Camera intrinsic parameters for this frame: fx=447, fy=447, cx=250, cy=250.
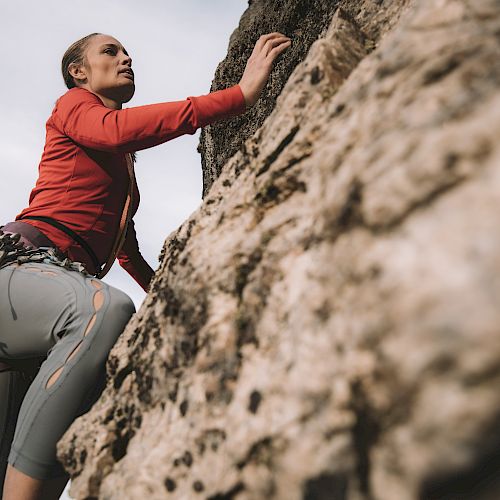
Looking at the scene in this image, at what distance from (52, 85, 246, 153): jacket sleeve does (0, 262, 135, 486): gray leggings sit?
844 mm

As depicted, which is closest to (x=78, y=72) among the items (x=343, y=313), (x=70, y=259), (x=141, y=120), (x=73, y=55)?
(x=73, y=55)

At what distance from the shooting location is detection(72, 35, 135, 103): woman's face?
3566 millimetres

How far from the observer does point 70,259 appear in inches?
113

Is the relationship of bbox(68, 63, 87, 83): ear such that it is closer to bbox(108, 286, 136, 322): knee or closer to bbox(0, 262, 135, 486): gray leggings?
bbox(0, 262, 135, 486): gray leggings

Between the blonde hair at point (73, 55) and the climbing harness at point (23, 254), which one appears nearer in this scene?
the climbing harness at point (23, 254)

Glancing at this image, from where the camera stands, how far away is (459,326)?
94cm

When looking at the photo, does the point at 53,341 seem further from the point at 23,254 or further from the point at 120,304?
the point at 23,254

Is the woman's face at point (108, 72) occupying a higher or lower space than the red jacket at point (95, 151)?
higher

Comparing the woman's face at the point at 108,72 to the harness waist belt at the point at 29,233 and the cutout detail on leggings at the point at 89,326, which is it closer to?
the harness waist belt at the point at 29,233

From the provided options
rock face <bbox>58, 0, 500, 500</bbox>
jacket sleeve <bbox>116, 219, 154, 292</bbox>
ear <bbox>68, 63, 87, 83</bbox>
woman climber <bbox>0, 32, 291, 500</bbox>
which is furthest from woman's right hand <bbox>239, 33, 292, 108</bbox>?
jacket sleeve <bbox>116, 219, 154, 292</bbox>

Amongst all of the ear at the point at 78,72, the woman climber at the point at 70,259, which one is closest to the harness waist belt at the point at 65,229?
the woman climber at the point at 70,259

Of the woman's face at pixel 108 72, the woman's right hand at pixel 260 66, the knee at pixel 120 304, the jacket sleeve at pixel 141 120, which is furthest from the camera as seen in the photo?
the woman's face at pixel 108 72

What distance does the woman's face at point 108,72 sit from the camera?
11.7ft

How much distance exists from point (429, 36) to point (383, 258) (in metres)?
0.86
